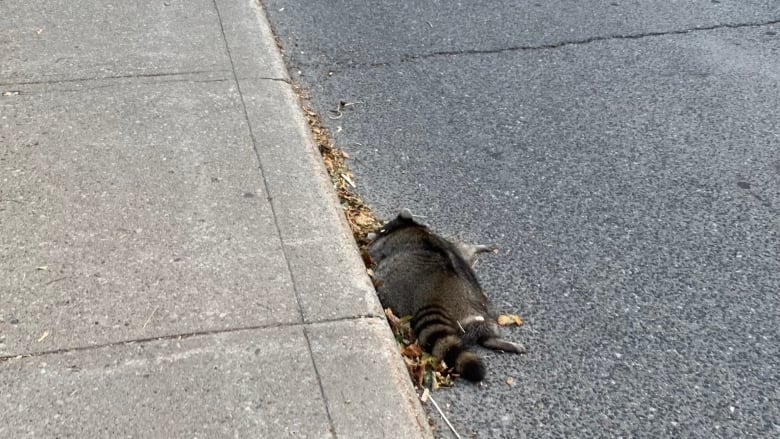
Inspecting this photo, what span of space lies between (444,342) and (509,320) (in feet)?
1.32

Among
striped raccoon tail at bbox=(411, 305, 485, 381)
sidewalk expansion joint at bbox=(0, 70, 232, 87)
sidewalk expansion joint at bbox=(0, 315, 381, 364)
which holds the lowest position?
sidewalk expansion joint at bbox=(0, 70, 232, 87)

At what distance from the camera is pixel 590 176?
4391mm

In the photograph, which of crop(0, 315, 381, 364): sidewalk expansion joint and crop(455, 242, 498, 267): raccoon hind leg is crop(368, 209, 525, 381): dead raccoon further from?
crop(0, 315, 381, 364): sidewalk expansion joint

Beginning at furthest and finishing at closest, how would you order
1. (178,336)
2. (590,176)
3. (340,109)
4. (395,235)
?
1. (340,109)
2. (590,176)
3. (395,235)
4. (178,336)

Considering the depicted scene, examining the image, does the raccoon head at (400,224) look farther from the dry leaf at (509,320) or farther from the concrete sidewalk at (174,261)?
the dry leaf at (509,320)

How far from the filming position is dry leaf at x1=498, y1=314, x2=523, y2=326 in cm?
336

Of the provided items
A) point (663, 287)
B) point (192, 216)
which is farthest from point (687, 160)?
point (192, 216)

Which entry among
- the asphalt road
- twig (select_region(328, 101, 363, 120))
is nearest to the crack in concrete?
the asphalt road

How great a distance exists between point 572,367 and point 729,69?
338cm

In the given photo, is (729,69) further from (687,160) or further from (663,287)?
(663,287)

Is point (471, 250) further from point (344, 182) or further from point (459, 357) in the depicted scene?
point (344, 182)

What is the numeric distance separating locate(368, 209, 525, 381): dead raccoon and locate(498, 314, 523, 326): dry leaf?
0.07 m

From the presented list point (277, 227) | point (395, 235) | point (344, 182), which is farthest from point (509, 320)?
point (344, 182)

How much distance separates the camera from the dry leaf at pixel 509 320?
336 cm
